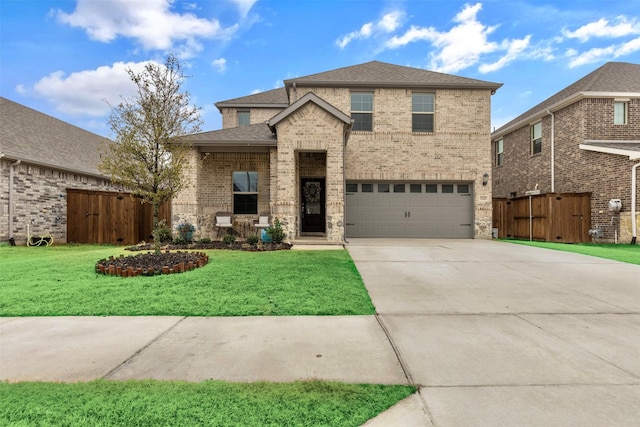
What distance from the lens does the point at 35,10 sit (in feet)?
33.3

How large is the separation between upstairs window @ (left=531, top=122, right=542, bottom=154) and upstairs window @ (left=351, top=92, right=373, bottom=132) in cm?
1038

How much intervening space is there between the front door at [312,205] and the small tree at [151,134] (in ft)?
23.1

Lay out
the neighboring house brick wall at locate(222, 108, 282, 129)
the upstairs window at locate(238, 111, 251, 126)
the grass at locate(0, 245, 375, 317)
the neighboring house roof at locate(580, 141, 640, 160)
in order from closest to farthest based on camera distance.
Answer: the grass at locate(0, 245, 375, 317) → the neighboring house roof at locate(580, 141, 640, 160) → the neighboring house brick wall at locate(222, 108, 282, 129) → the upstairs window at locate(238, 111, 251, 126)

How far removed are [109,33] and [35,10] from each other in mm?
4257

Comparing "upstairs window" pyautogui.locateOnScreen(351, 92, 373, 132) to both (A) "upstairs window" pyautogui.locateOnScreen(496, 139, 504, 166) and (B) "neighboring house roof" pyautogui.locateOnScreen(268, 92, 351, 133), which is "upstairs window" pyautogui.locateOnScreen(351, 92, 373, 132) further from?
(A) "upstairs window" pyautogui.locateOnScreen(496, 139, 504, 166)

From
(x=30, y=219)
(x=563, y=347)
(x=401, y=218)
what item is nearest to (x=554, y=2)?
(x=401, y=218)

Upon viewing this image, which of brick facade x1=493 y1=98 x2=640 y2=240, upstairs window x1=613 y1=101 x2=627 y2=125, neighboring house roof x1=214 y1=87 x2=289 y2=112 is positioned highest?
neighboring house roof x1=214 y1=87 x2=289 y2=112

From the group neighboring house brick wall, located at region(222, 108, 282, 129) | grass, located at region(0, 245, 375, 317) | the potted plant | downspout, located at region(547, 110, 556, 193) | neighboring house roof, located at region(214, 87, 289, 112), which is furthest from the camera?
neighboring house brick wall, located at region(222, 108, 282, 129)

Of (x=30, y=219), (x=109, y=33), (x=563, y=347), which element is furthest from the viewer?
(x=109, y=33)

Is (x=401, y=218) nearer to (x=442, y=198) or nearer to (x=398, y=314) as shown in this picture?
(x=442, y=198)

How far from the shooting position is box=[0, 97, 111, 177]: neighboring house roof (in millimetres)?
12703

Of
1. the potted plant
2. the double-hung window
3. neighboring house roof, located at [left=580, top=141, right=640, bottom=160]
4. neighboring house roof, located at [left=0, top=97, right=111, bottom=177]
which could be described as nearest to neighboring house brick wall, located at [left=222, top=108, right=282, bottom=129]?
neighboring house roof, located at [left=0, top=97, right=111, bottom=177]

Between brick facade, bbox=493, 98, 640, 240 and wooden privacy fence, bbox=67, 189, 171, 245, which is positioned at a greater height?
brick facade, bbox=493, 98, 640, 240

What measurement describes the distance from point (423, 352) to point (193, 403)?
2.13 metres
